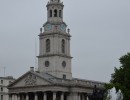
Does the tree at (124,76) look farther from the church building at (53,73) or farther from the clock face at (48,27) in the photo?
the clock face at (48,27)

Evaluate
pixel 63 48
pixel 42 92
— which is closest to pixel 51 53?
pixel 63 48

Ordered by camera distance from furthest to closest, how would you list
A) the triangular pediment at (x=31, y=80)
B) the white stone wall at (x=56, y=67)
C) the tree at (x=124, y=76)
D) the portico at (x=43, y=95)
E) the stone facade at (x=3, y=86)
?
the stone facade at (x=3, y=86) < the white stone wall at (x=56, y=67) < the triangular pediment at (x=31, y=80) < the portico at (x=43, y=95) < the tree at (x=124, y=76)

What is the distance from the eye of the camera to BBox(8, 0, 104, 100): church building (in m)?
102

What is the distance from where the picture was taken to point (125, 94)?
81.2 metres

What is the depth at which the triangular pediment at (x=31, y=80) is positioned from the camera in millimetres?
101938

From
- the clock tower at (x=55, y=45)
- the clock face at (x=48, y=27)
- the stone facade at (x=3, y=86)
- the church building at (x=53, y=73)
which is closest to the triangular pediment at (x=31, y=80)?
the church building at (x=53, y=73)

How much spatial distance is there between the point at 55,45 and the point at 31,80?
1019 centimetres

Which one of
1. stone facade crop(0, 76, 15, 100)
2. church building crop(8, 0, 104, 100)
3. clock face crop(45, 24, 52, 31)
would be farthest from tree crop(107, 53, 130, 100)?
stone facade crop(0, 76, 15, 100)

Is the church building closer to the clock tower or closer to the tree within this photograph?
the clock tower

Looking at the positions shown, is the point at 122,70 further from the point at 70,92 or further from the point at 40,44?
the point at 40,44

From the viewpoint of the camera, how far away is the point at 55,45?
108 metres

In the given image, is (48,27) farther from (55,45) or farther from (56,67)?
(56,67)

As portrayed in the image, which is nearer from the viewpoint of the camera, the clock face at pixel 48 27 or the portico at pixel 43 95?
the portico at pixel 43 95

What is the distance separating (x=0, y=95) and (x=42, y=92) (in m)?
34.8
